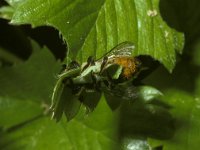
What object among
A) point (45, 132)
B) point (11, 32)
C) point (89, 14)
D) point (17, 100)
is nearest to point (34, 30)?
point (11, 32)

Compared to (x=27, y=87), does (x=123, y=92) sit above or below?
above

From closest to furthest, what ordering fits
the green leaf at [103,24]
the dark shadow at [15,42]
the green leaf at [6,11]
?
1. the green leaf at [103,24]
2. the green leaf at [6,11]
3. the dark shadow at [15,42]

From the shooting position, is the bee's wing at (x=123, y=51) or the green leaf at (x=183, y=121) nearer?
the bee's wing at (x=123, y=51)

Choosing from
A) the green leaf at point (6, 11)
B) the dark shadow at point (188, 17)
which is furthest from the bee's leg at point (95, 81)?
the green leaf at point (6, 11)

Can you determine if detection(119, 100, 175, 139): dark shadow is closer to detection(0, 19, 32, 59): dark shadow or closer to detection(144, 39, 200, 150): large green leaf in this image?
detection(144, 39, 200, 150): large green leaf

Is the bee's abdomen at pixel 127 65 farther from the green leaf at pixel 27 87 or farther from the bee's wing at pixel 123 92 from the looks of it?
the green leaf at pixel 27 87

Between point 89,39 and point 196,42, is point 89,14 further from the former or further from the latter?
point 196,42

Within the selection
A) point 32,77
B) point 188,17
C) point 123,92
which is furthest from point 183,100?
point 32,77

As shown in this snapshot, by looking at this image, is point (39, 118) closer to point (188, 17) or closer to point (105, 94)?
point (105, 94)
